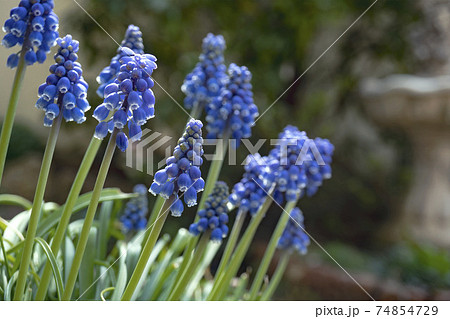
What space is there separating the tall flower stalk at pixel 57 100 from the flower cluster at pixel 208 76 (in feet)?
1.72

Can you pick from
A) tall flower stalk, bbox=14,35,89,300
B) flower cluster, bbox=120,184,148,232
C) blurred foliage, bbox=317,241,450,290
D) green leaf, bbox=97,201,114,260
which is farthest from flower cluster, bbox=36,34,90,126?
blurred foliage, bbox=317,241,450,290

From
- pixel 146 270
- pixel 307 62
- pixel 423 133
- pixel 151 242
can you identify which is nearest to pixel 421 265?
pixel 423 133

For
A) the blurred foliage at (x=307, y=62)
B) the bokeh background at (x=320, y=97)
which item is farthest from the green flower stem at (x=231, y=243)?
the blurred foliage at (x=307, y=62)

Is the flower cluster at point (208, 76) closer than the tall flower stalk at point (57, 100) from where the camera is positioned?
No

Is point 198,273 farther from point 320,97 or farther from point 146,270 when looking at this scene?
point 320,97

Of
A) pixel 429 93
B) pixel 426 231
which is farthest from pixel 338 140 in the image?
pixel 429 93

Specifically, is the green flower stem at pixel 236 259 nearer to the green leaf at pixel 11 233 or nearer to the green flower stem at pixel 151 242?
the green flower stem at pixel 151 242

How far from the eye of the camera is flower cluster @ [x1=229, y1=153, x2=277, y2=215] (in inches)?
53.5

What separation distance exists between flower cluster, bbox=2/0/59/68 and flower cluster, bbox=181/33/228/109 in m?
0.56

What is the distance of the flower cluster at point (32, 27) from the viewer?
1012 mm

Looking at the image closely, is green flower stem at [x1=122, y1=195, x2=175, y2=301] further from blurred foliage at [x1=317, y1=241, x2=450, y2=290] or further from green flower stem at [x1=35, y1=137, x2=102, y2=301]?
blurred foliage at [x1=317, y1=241, x2=450, y2=290]

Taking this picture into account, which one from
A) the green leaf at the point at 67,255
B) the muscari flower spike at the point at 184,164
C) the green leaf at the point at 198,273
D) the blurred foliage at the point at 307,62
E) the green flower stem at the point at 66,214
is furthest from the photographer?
the blurred foliage at the point at 307,62

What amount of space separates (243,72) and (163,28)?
152 inches
